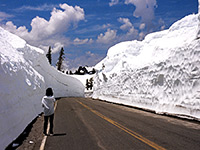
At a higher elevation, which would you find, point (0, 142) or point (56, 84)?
point (56, 84)

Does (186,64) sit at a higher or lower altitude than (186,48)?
lower

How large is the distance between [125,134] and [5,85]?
15.4ft

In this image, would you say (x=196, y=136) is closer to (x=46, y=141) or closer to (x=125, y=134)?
(x=125, y=134)

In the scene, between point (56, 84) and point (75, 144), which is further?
point (56, 84)

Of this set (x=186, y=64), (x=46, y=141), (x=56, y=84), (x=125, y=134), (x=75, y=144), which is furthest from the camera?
(x=56, y=84)

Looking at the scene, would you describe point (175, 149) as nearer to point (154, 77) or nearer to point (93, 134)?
point (93, 134)

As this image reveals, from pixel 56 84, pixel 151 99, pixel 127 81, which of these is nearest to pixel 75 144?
pixel 151 99

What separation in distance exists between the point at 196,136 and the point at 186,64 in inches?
251

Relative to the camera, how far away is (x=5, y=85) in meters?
6.39

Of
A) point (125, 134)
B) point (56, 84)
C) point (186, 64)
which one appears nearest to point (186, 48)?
point (186, 64)

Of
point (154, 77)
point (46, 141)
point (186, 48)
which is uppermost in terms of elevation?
point (186, 48)

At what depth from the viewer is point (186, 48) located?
40.1 feet

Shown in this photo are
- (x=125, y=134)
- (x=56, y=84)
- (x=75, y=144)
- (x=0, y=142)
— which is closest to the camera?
(x=0, y=142)

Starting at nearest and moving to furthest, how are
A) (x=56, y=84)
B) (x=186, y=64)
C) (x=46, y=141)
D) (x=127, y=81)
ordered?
(x=46, y=141)
(x=186, y=64)
(x=127, y=81)
(x=56, y=84)
